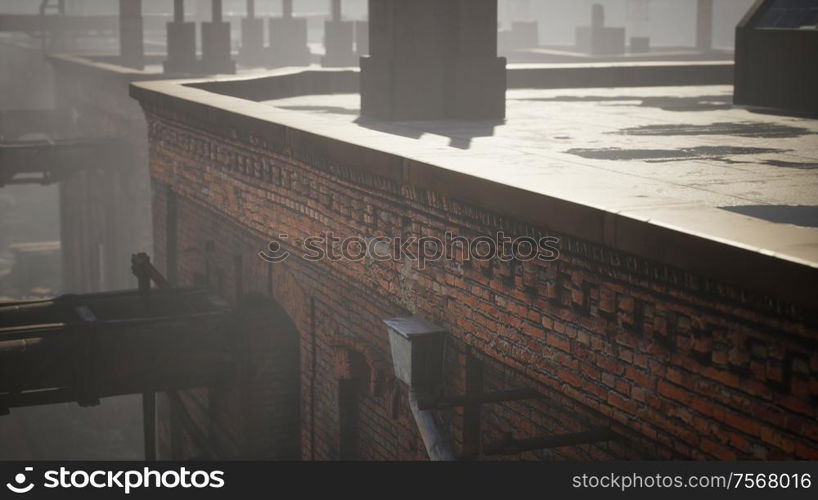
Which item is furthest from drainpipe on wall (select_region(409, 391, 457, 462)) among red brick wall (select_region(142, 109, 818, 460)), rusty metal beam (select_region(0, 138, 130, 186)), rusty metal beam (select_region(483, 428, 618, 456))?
rusty metal beam (select_region(0, 138, 130, 186))

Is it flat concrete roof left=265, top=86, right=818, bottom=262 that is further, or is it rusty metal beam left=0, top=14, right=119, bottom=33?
rusty metal beam left=0, top=14, right=119, bottom=33

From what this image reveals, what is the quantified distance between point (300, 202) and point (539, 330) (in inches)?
122

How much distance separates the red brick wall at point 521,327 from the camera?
4.12 meters

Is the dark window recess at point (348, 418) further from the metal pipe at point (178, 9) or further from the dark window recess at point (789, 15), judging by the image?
the metal pipe at point (178, 9)

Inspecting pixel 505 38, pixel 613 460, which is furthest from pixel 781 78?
pixel 505 38

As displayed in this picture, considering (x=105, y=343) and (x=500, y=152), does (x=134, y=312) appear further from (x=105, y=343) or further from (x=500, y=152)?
(x=500, y=152)

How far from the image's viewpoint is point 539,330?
17.6 feet

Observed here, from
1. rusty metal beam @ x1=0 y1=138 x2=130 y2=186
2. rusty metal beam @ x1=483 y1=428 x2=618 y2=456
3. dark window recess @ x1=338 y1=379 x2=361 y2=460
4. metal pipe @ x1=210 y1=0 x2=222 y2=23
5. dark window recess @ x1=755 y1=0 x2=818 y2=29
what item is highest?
metal pipe @ x1=210 y1=0 x2=222 y2=23

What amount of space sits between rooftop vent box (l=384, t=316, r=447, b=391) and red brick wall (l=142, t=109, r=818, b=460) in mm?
89

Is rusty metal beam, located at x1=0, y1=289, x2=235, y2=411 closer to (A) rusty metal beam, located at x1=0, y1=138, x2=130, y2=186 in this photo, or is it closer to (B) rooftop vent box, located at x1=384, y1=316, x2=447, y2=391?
(B) rooftop vent box, located at x1=384, y1=316, x2=447, y2=391

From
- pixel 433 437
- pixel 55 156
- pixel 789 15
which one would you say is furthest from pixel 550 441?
pixel 55 156

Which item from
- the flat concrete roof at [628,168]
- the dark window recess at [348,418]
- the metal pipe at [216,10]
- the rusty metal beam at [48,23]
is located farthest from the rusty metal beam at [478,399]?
the rusty metal beam at [48,23]

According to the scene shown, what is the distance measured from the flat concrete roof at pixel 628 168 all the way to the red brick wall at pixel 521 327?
0.13m

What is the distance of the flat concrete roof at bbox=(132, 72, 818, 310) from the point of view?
417 centimetres
